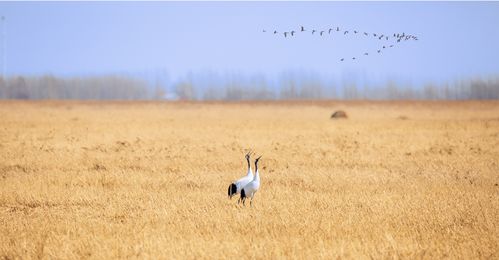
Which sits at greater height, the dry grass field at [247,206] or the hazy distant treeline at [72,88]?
the dry grass field at [247,206]

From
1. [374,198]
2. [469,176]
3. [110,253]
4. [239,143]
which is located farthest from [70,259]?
[239,143]

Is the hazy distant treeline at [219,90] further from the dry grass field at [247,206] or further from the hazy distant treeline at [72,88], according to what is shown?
the dry grass field at [247,206]

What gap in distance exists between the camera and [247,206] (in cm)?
1263

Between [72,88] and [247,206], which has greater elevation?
[247,206]

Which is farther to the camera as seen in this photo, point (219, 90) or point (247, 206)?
point (219, 90)

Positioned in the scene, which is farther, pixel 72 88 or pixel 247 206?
pixel 72 88

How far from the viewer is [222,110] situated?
264ft

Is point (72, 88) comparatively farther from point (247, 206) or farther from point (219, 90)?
point (247, 206)

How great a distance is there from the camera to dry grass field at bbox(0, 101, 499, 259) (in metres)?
9.35

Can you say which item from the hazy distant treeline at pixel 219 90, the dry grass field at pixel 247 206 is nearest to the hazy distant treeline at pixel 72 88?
the hazy distant treeline at pixel 219 90

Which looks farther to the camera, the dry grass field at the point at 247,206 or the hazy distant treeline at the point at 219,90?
the hazy distant treeline at the point at 219,90

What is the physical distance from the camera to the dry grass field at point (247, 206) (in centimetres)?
935

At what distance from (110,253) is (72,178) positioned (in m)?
8.49

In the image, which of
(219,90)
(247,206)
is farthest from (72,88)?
(247,206)
